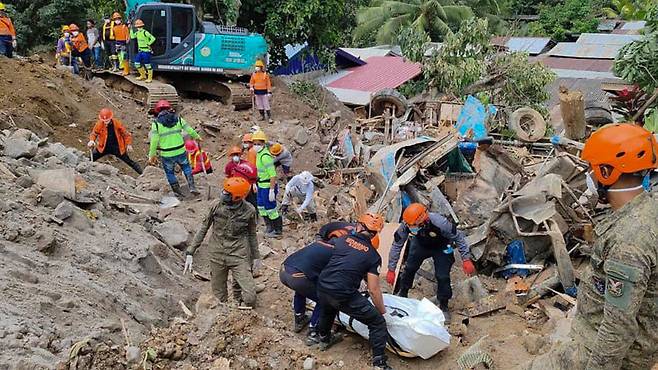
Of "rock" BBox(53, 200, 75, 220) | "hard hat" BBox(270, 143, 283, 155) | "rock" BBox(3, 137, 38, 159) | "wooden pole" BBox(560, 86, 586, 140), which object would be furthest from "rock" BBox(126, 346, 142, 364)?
"wooden pole" BBox(560, 86, 586, 140)

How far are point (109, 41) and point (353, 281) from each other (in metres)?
12.5

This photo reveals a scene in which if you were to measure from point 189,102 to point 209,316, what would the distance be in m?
11.5

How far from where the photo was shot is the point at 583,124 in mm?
11555

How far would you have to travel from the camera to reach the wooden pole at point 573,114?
37.2ft

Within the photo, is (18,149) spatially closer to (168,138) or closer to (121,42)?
(168,138)

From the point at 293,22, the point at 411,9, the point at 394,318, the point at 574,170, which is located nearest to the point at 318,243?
the point at 394,318

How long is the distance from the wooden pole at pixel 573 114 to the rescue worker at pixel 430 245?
589 cm

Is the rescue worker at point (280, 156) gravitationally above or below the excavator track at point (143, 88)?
above

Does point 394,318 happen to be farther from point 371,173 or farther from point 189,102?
point 189,102

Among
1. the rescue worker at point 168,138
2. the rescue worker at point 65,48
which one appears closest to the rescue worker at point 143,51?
the rescue worker at point 65,48

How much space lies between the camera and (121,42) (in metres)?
15.0

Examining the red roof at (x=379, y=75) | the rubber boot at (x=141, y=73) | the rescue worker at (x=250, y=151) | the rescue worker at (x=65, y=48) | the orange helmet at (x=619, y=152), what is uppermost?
the orange helmet at (x=619, y=152)

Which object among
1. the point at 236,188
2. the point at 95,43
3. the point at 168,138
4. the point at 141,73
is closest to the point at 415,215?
the point at 236,188

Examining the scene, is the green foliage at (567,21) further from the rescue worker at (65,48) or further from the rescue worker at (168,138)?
the rescue worker at (168,138)
